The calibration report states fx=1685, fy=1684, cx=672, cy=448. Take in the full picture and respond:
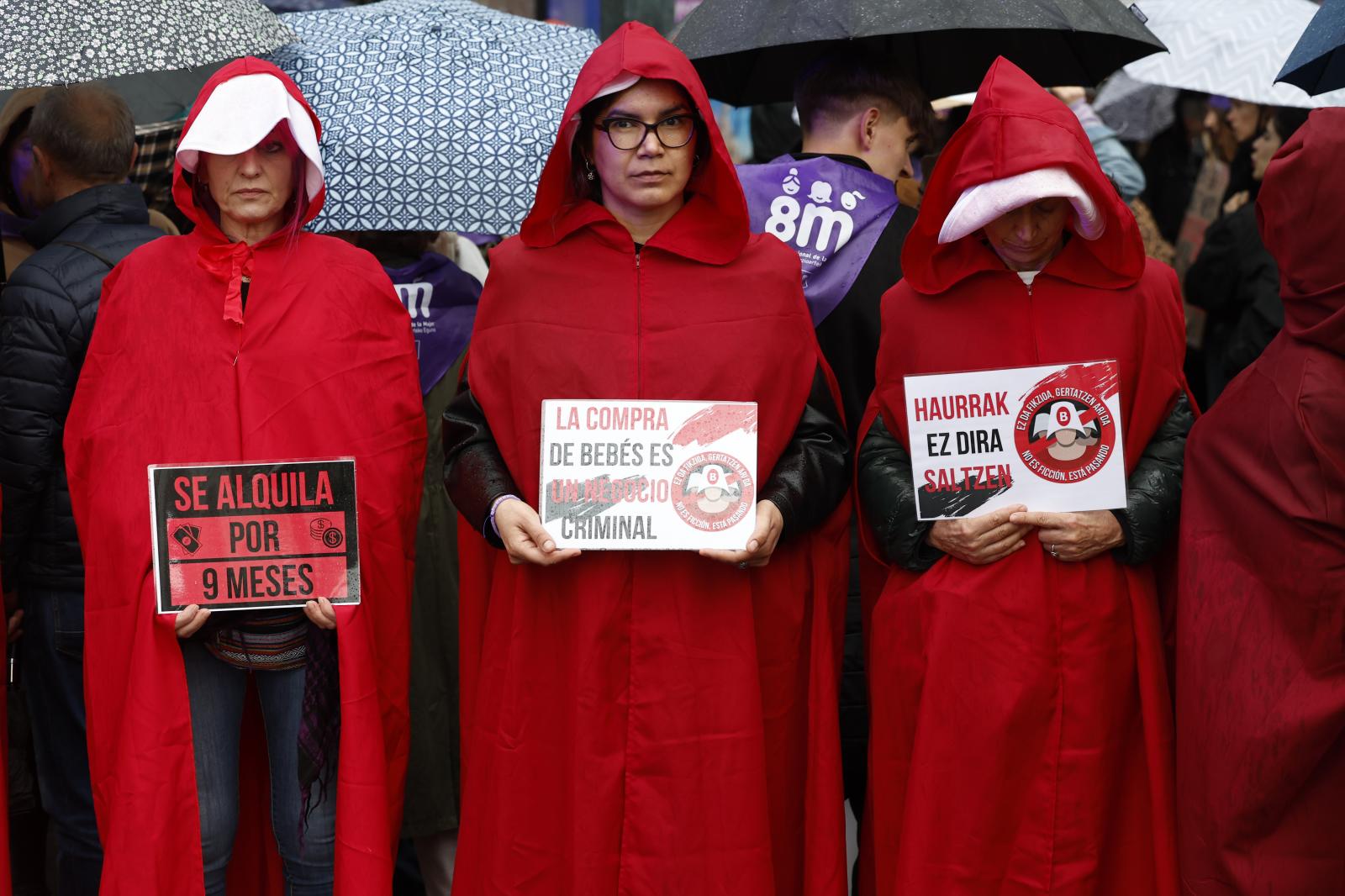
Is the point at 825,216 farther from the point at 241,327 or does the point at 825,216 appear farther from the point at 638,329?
the point at 241,327

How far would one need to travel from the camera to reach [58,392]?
439 cm

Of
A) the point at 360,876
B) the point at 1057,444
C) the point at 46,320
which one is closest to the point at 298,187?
the point at 46,320

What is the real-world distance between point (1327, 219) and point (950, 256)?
92 centimetres

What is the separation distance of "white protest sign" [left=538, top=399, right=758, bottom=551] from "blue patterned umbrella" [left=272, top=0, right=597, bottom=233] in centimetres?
A: 138

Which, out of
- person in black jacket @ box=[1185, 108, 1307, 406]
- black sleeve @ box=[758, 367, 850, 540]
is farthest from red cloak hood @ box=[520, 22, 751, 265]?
person in black jacket @ box=[1185, 108, 1307, 406]

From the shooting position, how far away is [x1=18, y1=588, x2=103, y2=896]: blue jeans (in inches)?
183

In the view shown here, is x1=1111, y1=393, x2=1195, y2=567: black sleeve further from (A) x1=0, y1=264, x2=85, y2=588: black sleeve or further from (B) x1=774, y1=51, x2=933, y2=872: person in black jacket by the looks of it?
(A) x1=0, y1=264, x2=85, y2=588: black sleeve

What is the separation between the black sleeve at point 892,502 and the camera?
3.93 m

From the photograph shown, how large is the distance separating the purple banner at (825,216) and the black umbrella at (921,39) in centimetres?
37

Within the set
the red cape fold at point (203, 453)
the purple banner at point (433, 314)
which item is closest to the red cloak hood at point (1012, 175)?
the red cape fold at point (203, 453)

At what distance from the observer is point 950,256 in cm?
398

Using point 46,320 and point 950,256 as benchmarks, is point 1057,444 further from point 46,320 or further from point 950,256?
point 46,320

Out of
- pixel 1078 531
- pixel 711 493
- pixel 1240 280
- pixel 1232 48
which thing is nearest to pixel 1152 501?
pixel 1078 531

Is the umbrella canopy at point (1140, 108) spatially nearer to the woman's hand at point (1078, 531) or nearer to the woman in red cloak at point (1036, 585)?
the woman in red cloak at point (1036, 585)
